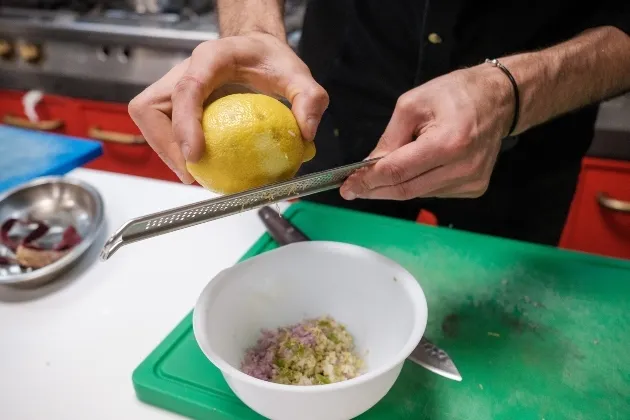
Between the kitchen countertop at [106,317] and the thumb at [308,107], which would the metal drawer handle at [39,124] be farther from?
the thumb at [308,107]

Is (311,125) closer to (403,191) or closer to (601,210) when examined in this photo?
(403,191)

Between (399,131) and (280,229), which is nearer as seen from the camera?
(399,131)

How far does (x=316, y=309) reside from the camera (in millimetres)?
754

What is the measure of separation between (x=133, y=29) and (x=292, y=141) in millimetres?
1174

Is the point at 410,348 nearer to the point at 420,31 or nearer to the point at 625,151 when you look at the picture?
the point at 420,31

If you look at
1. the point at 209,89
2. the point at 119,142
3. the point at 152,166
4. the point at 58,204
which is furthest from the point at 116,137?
the point at 209,89

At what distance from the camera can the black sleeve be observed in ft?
2.70

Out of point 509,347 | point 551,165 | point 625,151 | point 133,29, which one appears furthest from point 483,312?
point 133,29

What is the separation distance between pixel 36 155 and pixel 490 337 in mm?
990

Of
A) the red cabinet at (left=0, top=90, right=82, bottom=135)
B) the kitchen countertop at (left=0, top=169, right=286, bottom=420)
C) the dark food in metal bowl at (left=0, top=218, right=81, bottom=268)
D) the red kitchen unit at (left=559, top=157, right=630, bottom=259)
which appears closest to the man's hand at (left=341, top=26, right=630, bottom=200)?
the kitchen countertop at (left=0, top=169, right=286, bottom=420)

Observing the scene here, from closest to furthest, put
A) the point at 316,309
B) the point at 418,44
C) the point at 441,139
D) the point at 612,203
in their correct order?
the point at 441,139 → the point at 316,309 → the point at 418,44 → the point at 612,203

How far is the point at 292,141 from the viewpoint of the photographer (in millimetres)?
621

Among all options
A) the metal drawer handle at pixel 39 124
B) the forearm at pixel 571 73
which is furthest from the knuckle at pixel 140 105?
the metal drawer handle at pixel 39 124

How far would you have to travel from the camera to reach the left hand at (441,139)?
0.65 meters
